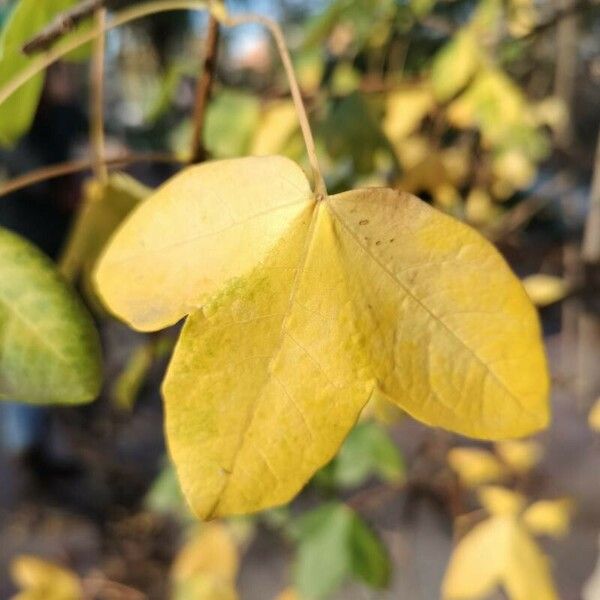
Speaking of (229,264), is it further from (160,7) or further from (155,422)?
(155,422)

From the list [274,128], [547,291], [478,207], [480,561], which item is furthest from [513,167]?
[480,561]

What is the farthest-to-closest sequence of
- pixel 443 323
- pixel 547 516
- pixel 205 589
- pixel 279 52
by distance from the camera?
pixel 205 589, pixel 547 516, pixel 279 52, pixel 443 323

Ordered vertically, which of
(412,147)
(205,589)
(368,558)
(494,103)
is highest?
(494,103)

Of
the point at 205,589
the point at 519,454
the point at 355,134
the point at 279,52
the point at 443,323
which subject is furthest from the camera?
the point at 519,454

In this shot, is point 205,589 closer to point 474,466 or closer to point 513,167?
point 474,466

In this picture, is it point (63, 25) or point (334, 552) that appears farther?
point (334, 552)
